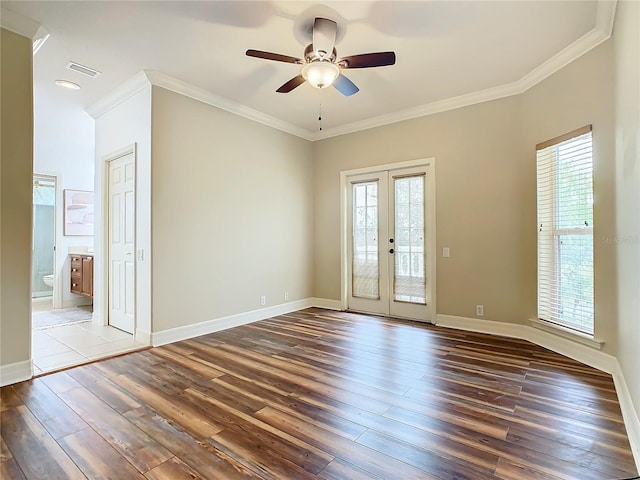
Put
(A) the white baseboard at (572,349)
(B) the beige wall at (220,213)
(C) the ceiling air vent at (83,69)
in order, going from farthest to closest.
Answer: (B) the beige wall at (220,213) → (C) the ceiling air vent at (83,69) → (A) the white baseboard at (572,349)

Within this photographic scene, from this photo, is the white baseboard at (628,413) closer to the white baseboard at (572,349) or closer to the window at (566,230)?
the white baseboard at (572,349)

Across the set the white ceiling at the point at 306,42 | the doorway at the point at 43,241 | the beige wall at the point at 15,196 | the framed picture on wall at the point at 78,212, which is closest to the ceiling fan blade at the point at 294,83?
the white ceiling at the point at 306,42

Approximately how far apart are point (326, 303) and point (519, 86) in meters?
4.02

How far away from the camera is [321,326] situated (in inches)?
174

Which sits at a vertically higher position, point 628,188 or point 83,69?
point 83,69

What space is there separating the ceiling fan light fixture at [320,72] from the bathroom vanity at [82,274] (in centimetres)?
472

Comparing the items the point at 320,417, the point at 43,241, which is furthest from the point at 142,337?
the point at 43,241

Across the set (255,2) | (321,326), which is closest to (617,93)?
(255,2)

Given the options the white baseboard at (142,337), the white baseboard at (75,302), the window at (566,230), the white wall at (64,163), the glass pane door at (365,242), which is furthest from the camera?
the white baseboard at (75,302)

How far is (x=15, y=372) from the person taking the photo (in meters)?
2.69

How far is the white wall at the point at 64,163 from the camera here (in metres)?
5.01

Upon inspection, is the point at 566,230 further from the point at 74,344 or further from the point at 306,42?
the point at 74,344

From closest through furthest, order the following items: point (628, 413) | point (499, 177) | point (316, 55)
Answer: point (628, 413) < point (316, 55) < point (499, 177)

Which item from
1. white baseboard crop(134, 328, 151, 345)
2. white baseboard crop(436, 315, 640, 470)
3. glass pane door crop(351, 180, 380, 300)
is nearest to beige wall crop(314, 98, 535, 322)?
white baseboard crop(436, 315, 640, 470)
